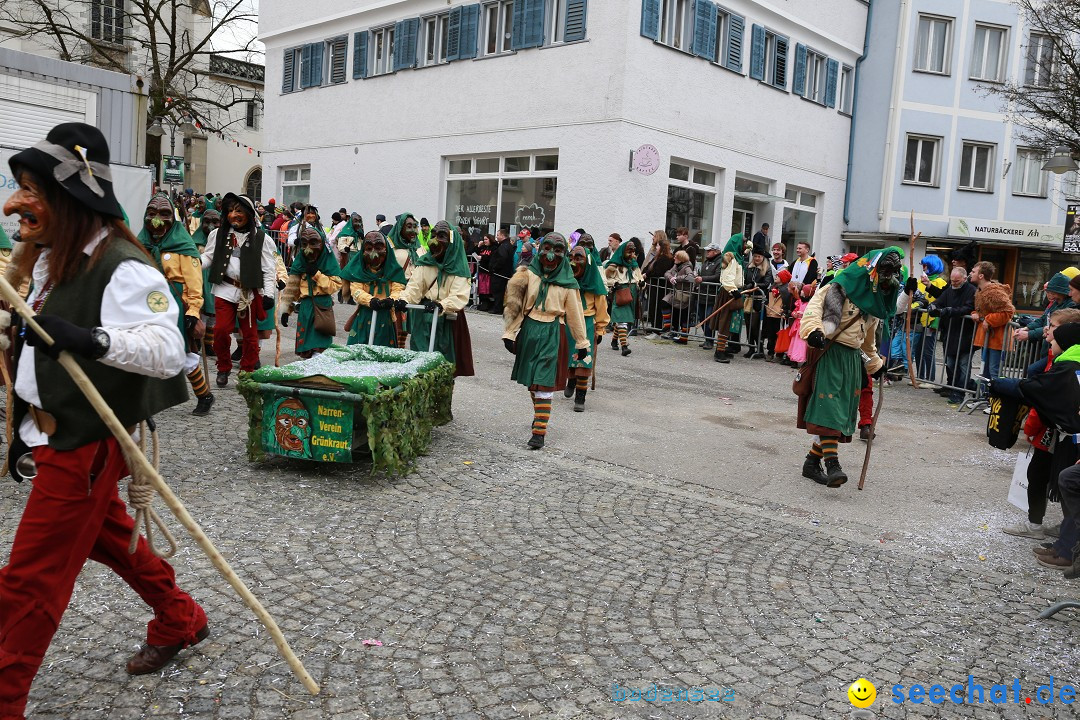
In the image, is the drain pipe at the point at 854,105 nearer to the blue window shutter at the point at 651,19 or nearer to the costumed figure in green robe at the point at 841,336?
the blue window shutter at the point at 651,19

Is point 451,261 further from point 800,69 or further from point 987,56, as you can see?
point 987,56

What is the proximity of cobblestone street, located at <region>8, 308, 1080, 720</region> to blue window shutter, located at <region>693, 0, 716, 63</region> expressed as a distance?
13.7m

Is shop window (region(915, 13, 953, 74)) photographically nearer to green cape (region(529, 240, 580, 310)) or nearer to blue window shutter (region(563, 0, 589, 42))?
blue window shutter (region(563, 0, 589, 42))

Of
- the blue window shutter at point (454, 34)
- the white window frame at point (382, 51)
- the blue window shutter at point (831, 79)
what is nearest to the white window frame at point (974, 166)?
the blue window shutter at point (831, 79)

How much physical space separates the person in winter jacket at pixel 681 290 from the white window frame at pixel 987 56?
50.7 feet

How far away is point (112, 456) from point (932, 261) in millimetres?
11512

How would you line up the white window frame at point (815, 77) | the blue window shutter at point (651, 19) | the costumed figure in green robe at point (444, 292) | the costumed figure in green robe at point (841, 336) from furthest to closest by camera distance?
the white window frame at point (815, 77) < the blue window shutter at point (651, 19) < the costumed figure in green robe at point (444, 292) < the costumed figure in green robe at point (841, 336)

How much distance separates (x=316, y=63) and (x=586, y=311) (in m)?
18.9

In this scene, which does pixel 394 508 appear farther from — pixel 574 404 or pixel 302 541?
pixel 574 404

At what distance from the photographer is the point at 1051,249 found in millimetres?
26844

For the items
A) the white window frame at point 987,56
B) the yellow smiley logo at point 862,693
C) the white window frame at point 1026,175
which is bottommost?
the yellow smiley logo at point 862,693

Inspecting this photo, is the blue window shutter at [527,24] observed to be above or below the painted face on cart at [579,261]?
above

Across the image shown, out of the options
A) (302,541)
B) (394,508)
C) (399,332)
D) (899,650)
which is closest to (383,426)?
(394,508)

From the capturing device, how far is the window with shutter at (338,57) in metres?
24.7
